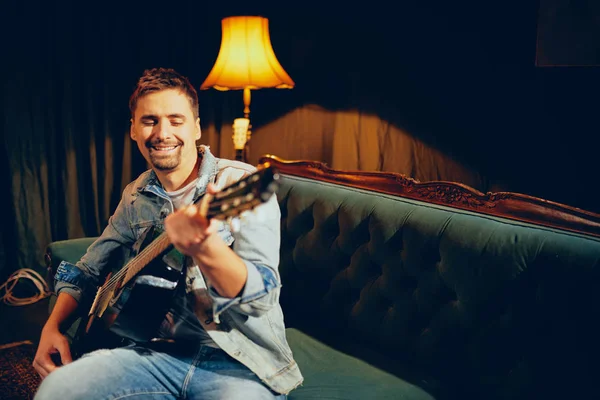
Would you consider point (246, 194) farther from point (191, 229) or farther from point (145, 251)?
point (145, 251)

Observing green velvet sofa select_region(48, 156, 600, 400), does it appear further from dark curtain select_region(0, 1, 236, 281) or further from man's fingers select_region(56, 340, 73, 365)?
dark curtain select_region(0, 1, 236, 281)

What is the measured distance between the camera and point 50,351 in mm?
1533

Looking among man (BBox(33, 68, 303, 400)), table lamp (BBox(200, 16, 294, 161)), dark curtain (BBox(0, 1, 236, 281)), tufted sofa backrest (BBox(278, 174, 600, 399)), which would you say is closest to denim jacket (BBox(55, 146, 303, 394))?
man (BBox(33, 68, 303, 400))

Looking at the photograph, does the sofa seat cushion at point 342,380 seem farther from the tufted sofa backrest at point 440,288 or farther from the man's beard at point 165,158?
the man's beard at point 165,158

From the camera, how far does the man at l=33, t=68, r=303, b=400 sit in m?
1.22

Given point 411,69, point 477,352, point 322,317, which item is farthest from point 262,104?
point 477,352

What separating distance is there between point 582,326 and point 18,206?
2.98m

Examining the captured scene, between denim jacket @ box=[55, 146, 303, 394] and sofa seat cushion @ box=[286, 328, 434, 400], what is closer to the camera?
denim jacket @ box=[55, 146, 303, 394]

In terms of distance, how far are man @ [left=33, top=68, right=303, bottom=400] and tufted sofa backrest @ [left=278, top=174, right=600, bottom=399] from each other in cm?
47

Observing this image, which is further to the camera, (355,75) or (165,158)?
(355,75)

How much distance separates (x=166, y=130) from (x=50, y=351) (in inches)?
28.1

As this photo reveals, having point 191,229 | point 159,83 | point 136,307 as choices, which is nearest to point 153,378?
point 136,307

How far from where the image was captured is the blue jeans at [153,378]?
1315 millimetres

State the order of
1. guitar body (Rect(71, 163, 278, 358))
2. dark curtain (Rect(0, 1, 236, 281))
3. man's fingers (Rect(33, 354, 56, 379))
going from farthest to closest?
1. dark curtain (Rect(0, 1, 236, 281))
2. man's fingers (Rect(33, 354, 56, 379))
3. guitar body (Rect(71, 163, 278, 358))
